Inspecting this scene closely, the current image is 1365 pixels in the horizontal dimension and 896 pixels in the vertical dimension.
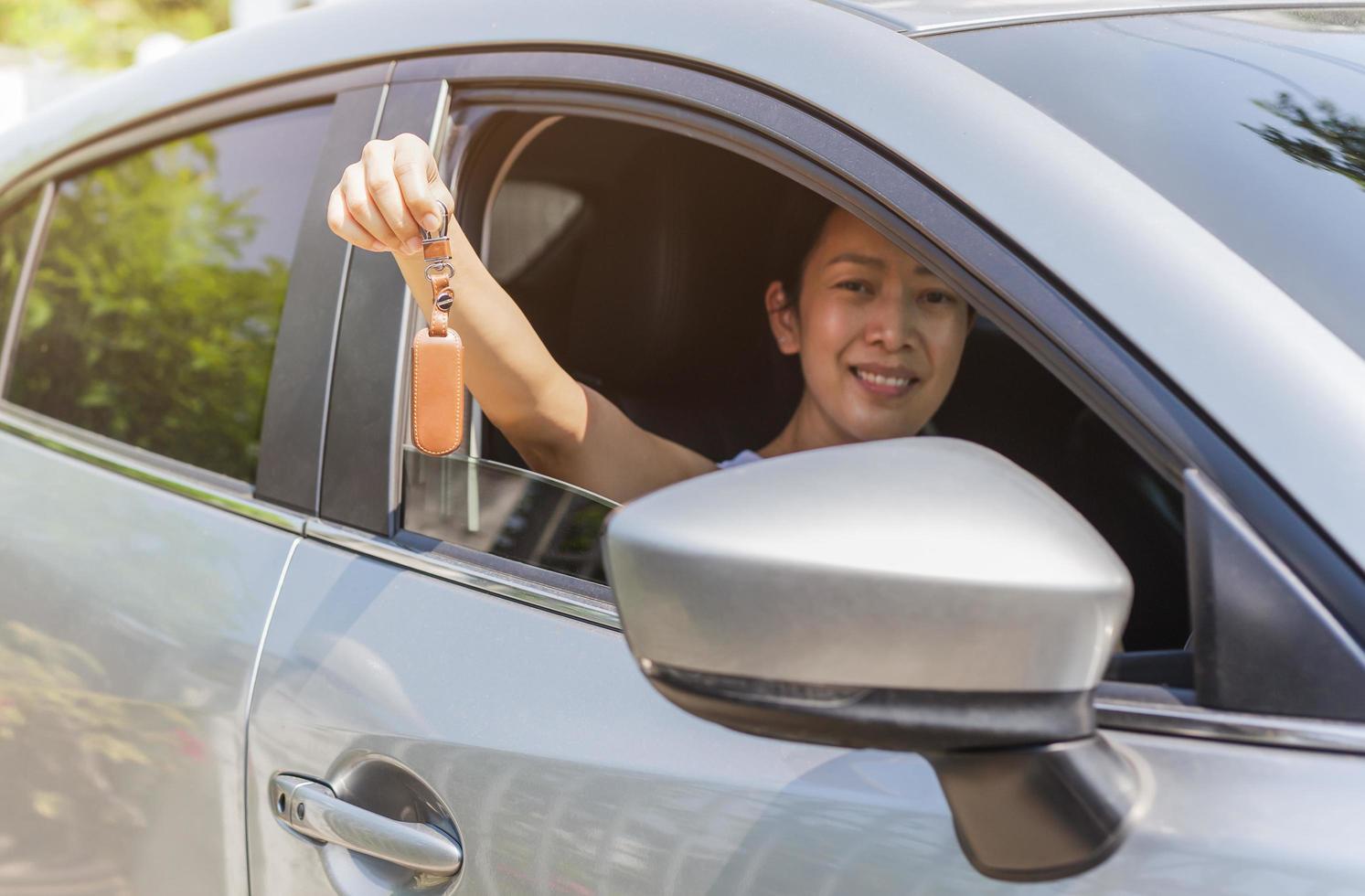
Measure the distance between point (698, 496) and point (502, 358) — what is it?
0.83m

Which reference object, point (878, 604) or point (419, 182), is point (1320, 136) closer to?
point (878, 604)

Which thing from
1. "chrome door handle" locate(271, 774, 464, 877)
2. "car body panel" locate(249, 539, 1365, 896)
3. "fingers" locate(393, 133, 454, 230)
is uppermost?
→ "fingers" locate(393, 133, 454, 230)

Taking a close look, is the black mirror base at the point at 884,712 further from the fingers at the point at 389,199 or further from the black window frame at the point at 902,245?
the fingers at the point at 389,199

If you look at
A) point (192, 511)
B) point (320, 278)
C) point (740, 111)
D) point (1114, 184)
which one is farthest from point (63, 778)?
point (1114, 184)

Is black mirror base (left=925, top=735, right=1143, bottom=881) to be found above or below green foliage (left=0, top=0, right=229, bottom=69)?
below

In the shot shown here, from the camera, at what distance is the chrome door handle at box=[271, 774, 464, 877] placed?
3.98ft

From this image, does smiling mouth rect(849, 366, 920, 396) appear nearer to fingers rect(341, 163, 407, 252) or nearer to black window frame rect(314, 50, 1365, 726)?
black window frame rect(314, 50, 1365, 726)

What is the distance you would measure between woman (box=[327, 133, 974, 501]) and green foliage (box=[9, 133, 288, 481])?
0.31 m

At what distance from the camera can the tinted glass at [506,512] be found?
138 cm

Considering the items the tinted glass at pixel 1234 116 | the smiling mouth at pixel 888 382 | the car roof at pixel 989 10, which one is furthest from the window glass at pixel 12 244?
the tinted glass at pixel 1234 116

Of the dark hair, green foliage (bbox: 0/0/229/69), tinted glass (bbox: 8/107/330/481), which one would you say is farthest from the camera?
green foliage (bbox: 0/0/229/69)

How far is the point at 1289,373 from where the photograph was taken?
94 centimetres

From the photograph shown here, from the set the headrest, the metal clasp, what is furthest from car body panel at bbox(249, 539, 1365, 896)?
the headrest

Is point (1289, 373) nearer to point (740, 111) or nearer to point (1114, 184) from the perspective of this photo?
point (1114, 184)
